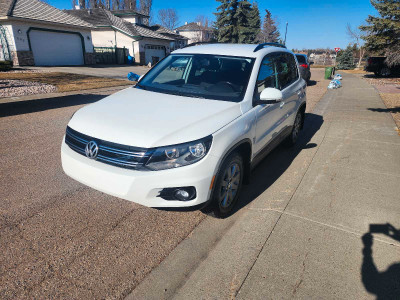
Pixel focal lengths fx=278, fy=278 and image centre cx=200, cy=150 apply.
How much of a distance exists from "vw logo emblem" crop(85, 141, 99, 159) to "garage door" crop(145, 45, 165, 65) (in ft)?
102

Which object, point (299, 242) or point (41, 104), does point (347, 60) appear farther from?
point (299, 242)

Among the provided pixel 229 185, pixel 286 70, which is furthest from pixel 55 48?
pixel 229 185

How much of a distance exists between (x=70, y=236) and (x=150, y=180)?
42.6 inches

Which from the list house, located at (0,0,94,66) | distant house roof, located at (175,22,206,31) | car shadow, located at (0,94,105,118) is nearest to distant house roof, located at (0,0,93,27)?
house, located at (0,0,94,66)

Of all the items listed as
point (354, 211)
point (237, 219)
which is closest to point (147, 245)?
point (237, 219)

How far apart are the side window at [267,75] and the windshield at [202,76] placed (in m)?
0.19

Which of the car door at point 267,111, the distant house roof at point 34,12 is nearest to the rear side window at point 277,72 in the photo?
the car door at point 267,111

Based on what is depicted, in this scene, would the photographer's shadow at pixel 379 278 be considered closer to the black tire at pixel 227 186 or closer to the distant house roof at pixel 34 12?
the black tire at pixel 227 186

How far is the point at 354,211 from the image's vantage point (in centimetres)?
338

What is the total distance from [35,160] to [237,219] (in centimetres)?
337

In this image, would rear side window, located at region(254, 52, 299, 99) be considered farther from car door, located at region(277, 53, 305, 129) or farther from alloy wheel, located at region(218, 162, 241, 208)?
alloy wheel, located at region(218, 162, 241, 208)

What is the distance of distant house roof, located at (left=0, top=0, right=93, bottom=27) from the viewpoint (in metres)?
20.3

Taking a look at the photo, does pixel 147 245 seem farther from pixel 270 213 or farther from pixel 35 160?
pixel 35 160

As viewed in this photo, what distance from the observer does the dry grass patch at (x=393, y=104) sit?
836 centimetres
